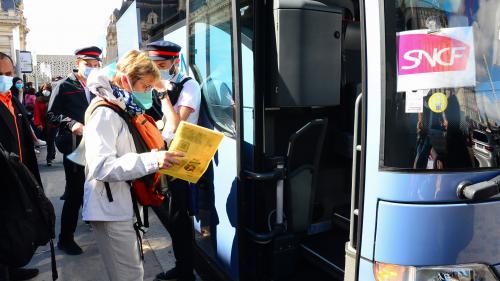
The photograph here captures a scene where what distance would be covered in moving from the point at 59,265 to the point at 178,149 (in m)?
2.46

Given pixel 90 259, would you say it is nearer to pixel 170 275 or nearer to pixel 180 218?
pixel 170 275

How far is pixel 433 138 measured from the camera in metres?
1.53

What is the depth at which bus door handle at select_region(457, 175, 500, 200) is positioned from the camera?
1.45 meters

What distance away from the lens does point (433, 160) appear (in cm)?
151

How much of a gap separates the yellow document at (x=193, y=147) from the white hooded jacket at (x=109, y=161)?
14cm

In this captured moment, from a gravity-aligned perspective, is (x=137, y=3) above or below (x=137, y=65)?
above

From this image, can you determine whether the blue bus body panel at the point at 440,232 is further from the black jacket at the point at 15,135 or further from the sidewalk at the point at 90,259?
the black jacket at the point at 15,135

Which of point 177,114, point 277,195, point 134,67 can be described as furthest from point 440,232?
point 177,114

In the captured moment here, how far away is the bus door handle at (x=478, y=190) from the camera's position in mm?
1447

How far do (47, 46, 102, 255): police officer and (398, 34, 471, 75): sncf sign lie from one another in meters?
3.12

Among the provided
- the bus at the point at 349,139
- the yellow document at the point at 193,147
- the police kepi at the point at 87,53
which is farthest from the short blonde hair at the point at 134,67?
the police kepi at the point at 87,53

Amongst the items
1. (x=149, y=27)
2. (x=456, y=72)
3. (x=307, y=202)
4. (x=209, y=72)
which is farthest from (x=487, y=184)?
(x=149, y=27)

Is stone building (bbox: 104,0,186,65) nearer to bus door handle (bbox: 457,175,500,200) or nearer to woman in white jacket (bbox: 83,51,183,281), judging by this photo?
woman in white jacket (bbox: 83,51,183,281)

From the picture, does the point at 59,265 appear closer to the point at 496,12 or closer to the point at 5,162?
the point at 5,162
